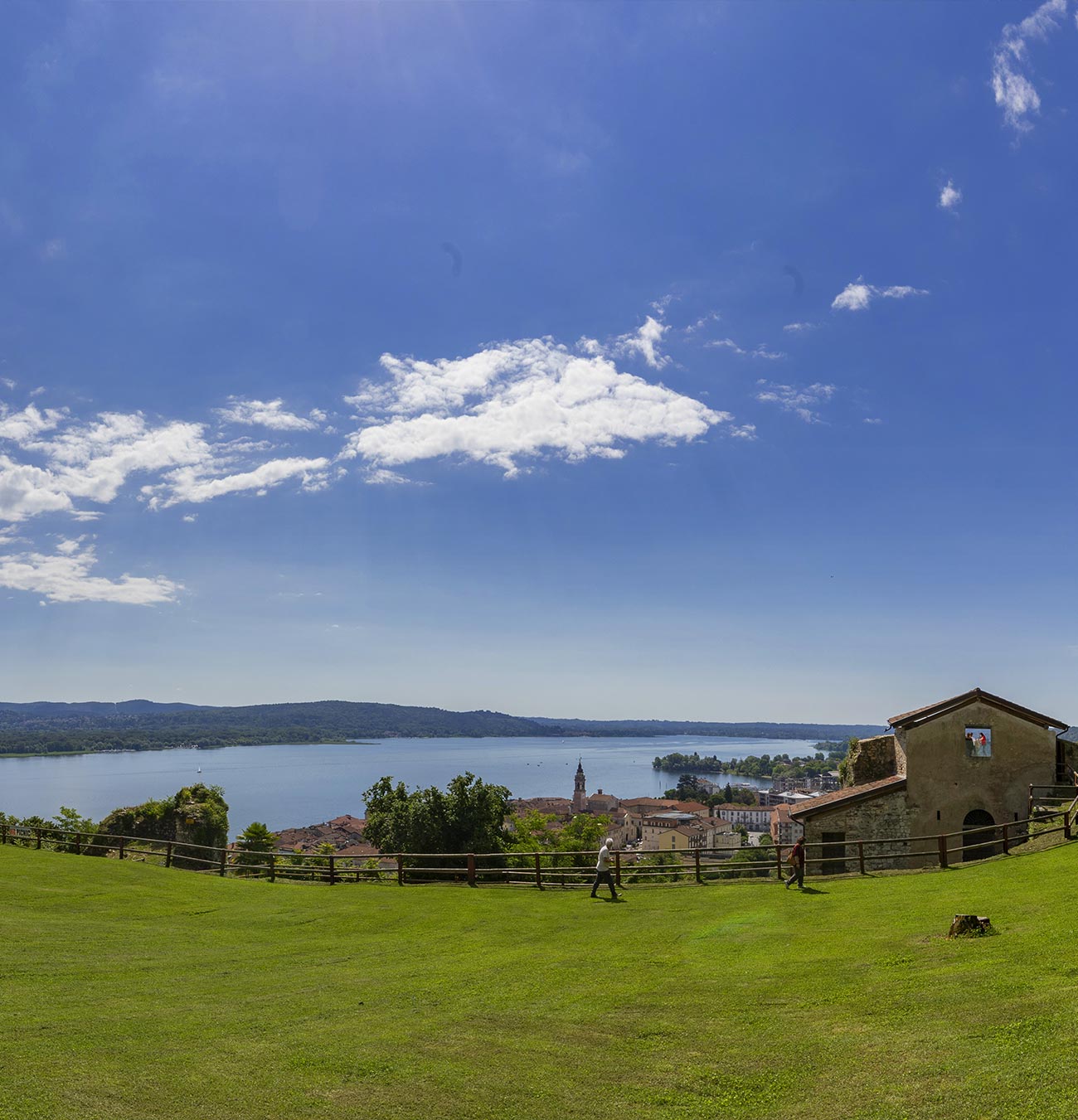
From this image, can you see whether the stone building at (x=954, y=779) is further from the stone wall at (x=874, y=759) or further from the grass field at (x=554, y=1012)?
the grass field at (x=554, y=1012)

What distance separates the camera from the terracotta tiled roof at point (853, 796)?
27312mm

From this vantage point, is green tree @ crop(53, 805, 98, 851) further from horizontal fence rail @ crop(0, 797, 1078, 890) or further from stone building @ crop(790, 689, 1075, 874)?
stone building @ crop(790, 689, 1075, 874)

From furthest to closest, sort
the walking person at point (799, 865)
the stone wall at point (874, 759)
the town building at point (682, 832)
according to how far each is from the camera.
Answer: the town building at point (682, 832) < the stone wall at point (874, 759) < the walking person at point (799, 865)

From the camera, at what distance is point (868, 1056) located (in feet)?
24.5

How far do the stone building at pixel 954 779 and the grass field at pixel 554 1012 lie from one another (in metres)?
10.8

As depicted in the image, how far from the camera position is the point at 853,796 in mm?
27672

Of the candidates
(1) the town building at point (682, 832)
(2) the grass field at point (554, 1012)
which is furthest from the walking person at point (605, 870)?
(1) the town building at point (682, 832)

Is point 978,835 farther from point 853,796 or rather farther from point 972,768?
point 853,796

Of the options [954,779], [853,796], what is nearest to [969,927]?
[853,796]

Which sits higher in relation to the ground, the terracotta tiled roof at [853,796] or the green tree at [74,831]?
the terracotta tiled roof at [853,796]

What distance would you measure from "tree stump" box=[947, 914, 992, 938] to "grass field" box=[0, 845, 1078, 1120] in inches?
13.7

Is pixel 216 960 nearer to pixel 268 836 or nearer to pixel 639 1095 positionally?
pixel 639 1095

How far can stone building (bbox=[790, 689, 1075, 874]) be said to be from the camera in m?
27.6

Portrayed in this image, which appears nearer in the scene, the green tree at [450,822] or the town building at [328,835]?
the green tree at [450,822]
